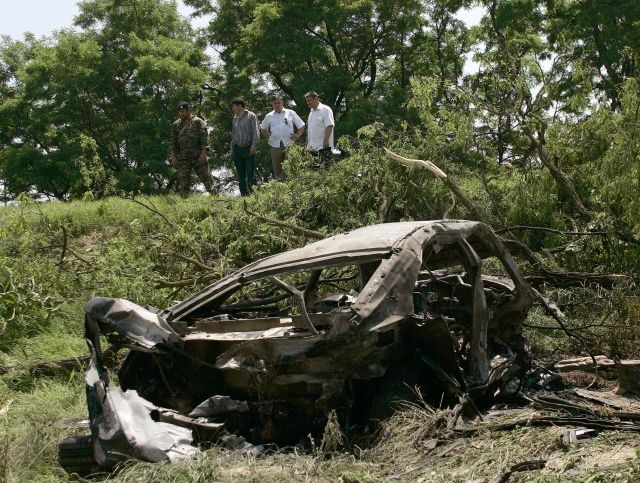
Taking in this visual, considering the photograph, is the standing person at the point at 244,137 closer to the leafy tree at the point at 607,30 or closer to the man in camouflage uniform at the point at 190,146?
the man in camouflage uniform at the point at 190,146

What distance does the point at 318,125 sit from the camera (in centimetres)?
1375

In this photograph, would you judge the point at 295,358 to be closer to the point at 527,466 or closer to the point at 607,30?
the point at 527,466

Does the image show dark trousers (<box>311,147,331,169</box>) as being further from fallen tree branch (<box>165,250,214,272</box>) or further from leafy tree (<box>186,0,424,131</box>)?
leafy tree (<box>186,0,424,131</box>)

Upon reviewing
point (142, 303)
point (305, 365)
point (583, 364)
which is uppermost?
point (142, 303)

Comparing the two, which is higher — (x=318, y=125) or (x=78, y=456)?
(x=318, y=125)

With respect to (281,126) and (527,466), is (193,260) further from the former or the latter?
(527,466)

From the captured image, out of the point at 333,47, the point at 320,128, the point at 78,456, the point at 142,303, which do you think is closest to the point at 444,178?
the point at 142,303

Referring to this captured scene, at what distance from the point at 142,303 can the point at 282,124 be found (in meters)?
5.23

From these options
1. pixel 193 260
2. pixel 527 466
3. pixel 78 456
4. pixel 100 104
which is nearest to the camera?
pixel 527 466

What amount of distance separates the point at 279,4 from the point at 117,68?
19.1 feet

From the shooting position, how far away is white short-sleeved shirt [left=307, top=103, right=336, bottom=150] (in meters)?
13.7

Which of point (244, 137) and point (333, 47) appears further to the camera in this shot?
point (333, 47)

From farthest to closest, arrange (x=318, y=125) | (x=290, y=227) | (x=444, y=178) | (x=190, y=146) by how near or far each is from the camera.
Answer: (x=190, y=146) < (x=318, y=125) < (x=290, y=227) < (x=444, y=178)

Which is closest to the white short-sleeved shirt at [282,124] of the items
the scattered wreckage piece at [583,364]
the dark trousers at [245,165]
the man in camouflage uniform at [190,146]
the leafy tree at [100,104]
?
the dark trousers at [245,165]
